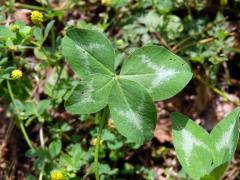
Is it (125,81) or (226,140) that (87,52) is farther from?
(226,140)

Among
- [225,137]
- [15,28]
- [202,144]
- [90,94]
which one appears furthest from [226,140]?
[15,28]

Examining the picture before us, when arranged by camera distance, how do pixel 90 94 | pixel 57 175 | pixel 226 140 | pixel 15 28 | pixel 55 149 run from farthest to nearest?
pixel 55 149, pixel 15 28, pixel 57 175, pixel 90 94, pixel 226 140

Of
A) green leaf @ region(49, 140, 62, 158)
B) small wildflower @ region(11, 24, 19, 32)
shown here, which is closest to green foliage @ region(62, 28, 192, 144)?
small wildflower @ region(11, 24, 19, 32)

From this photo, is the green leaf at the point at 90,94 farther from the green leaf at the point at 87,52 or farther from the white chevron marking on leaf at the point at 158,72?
the white chevron marking on leaf at the point at 158,72

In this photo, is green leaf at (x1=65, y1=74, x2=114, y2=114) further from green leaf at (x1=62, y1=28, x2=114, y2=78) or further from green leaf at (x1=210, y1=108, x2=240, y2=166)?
green leaf at (x1=210, y1=108, x2=240, y2=166)

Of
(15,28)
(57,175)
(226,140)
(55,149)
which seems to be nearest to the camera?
(226,140)

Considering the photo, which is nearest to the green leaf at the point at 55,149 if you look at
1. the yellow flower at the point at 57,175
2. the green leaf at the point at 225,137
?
the yellow flower at the point at 57,175
